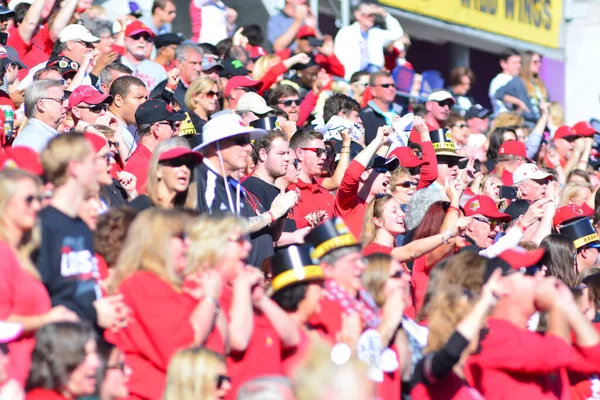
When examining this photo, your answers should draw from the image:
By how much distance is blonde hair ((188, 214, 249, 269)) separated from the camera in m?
4.74

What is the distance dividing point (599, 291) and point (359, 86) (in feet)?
19.6

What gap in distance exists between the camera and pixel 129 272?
4.75 m

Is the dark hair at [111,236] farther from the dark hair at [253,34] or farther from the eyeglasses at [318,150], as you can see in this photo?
the dark hair at [253,34]

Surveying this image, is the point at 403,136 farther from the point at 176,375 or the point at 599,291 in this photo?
the point at 176,375

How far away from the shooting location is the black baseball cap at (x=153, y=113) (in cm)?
736

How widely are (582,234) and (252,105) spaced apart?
2.79m

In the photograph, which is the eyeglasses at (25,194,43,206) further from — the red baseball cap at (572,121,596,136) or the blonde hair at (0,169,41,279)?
the red baseball cap at (572,121,596,136)

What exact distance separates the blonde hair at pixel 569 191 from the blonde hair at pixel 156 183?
511cm

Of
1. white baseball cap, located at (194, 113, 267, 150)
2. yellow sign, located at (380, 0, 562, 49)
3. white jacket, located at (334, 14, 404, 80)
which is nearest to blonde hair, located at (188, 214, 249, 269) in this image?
white baseball cap, located at (194, 113, 267, 150)

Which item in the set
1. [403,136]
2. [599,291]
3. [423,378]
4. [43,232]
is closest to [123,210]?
[43,232]

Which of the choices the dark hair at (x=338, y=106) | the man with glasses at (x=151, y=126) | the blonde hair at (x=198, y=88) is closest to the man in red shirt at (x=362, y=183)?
the dark hair at (x=338, y=106)

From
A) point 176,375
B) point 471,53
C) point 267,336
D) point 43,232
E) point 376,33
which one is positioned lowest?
point 471,53

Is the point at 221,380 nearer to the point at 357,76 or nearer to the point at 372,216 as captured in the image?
the point at 372,216

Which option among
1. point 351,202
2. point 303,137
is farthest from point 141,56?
point 351,202
